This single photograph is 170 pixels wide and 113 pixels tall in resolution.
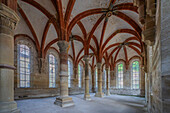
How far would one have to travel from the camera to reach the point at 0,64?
3.15 meters

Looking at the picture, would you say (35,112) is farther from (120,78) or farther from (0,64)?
(120,78)

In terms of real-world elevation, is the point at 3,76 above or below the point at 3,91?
above

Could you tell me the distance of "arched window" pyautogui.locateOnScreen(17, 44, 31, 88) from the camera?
1186cm

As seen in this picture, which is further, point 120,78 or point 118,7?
point 120,78

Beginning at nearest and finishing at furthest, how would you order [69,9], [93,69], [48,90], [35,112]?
[35,112]
[69,9]
[48,90]
[93,69]

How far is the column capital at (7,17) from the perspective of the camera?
326cm

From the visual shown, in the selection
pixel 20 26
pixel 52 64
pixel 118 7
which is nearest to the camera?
pixel 118 7

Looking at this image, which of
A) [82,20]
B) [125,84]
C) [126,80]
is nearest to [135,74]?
[126,80]

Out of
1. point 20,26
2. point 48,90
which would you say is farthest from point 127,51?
point 20,26

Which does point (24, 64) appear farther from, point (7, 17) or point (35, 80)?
point (7, 17)

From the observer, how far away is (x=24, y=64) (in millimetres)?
12281

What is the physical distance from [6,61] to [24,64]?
32.7 feet

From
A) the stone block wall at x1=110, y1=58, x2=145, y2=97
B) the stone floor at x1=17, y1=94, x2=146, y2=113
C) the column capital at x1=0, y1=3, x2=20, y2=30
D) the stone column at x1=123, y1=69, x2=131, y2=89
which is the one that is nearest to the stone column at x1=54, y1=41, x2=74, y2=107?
the stone floor at x1=17, y1=94, x2=146, y2=113

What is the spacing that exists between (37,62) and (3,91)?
35.9ft
